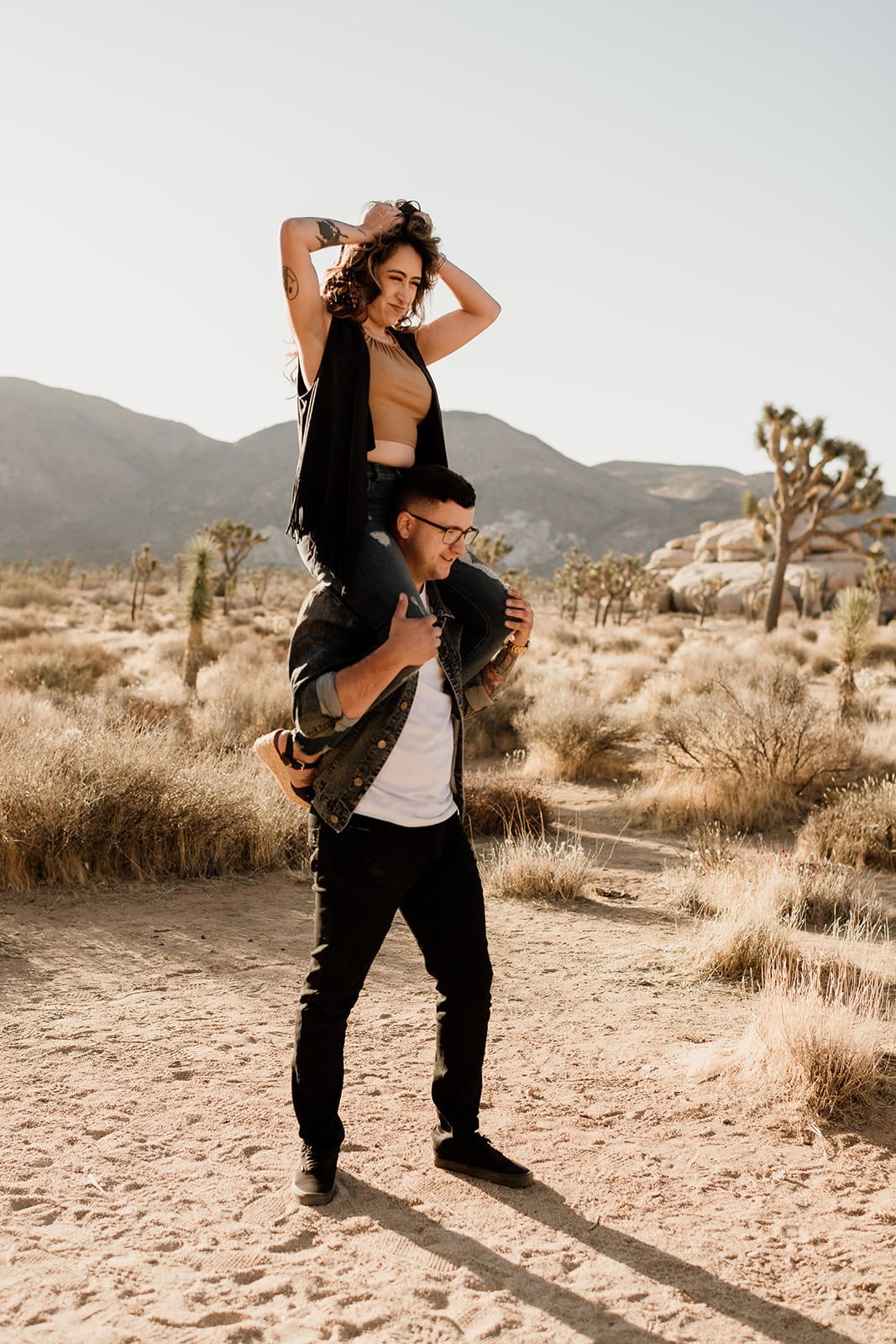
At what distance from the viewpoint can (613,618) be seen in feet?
→ 154

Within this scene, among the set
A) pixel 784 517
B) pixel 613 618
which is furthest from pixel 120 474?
pixel 784 517

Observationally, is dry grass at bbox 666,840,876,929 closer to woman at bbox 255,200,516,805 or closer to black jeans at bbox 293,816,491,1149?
black jeans at bbox 293,816,491,1149

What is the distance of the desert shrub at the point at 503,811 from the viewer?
901cm

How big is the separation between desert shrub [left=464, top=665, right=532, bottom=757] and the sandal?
33.3 ft

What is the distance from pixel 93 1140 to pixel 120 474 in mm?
122213

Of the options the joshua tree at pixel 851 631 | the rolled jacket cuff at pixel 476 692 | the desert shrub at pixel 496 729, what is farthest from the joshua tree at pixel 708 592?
the rolled jacket cuff at pixel 476 692

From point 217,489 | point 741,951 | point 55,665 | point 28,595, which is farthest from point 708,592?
point 217,489

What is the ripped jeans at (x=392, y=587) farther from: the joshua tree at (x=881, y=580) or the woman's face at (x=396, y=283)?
the joshua tree at (x=881, y=580)

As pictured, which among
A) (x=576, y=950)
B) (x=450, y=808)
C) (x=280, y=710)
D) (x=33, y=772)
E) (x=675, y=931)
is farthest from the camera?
(x=280, y=710)

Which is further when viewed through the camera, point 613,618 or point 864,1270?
point 613,618

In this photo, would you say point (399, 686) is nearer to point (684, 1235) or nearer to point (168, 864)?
point (684, 1235)

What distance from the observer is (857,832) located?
8.21 metres

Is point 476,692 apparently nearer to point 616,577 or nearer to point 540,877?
point 540,877

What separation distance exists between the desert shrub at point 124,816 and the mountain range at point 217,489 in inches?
3389
